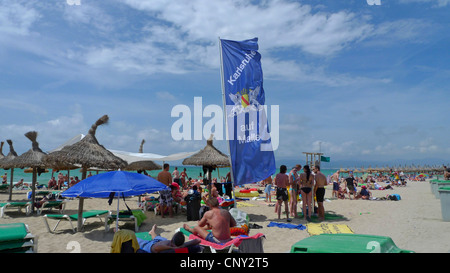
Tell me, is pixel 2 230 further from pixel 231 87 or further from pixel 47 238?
pixel 231 87

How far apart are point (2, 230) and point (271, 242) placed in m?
4.51

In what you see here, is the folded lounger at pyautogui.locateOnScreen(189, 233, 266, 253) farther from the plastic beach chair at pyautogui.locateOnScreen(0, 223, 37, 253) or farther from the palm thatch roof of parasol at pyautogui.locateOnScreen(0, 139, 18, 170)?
the palm thatch roof of parasol at pyautogui.locateOnScreen(0, 139, 18, 170)

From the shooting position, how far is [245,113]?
750 cm

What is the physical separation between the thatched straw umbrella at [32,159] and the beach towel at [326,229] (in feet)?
27.5

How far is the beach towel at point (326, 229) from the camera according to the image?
6.66m

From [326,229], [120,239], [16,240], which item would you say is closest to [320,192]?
[326,229]

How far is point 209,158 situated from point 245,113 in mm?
3262

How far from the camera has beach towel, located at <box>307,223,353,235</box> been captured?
21.8ft

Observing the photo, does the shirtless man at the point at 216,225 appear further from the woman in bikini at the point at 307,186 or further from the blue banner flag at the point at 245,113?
the woman in bikini at the point at 307,186

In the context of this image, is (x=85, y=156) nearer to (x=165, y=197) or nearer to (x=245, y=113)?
(x=165, y=197)
